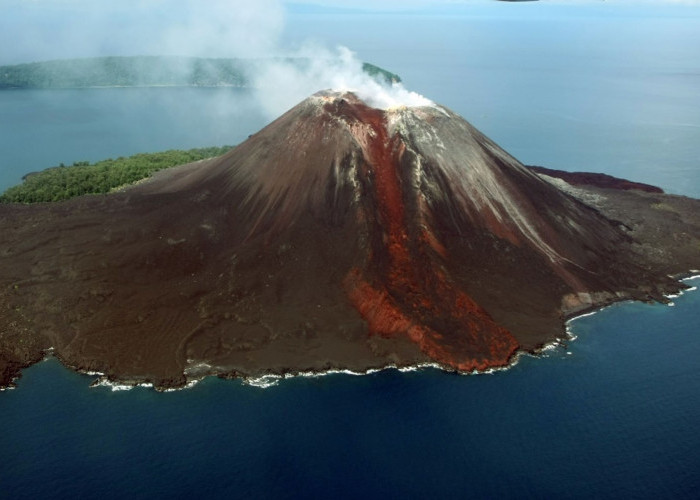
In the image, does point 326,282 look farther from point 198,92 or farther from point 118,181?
point 198,92

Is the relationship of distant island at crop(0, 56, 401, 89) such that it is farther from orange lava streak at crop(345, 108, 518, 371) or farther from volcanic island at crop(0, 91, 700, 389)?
orange lava streak at crop(345, 108, 518, 371)

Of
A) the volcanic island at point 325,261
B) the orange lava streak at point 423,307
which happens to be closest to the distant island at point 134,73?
the volcanic island at point 325,261

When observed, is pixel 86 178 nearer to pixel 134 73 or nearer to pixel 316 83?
pixel 316 83

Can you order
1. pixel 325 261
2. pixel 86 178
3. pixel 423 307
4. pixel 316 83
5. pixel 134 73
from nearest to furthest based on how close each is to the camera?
pixel 423 307 → pixel 325 261 → pixel 86 178 → pixel 316 83 → pixel 134 73

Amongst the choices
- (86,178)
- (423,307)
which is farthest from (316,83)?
(423,307)

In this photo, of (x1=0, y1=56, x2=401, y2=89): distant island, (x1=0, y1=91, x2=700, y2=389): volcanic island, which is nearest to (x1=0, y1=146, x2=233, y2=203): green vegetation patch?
(x1=0, y1=91, x2=700, y2=389): volcanic island

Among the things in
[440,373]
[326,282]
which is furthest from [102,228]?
[440,373]

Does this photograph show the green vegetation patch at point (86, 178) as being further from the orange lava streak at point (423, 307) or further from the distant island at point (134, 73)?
the distant island at point (134, 73)
